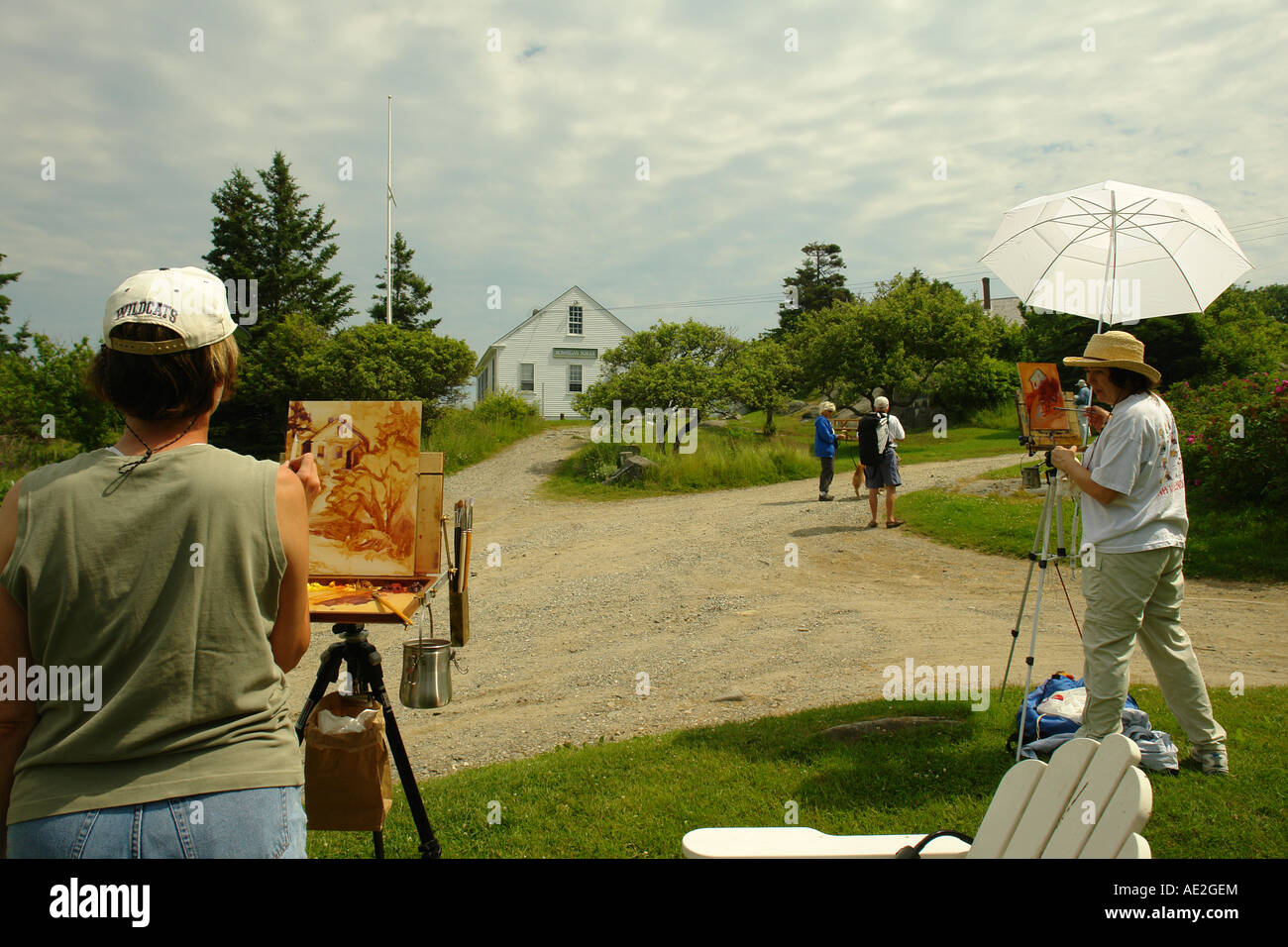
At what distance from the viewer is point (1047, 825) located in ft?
7.84

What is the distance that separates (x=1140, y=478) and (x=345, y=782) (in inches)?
167

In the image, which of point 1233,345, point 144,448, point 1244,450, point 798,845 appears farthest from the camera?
point 1233,345

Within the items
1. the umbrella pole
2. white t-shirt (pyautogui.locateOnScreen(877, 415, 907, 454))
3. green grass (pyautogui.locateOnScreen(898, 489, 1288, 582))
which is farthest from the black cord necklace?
white t-shirt (pyautogui.locateOnScreen(877, 415, 907, 454))

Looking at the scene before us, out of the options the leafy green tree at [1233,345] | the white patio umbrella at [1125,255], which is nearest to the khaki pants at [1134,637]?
the white patio umbrella at [1125,255]

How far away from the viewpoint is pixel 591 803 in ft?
15.3

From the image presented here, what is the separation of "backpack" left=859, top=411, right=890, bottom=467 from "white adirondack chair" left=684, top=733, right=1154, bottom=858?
11495 mm

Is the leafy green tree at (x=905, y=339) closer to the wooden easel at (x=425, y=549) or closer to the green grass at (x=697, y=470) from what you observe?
the green grass at (x=697, y=470)

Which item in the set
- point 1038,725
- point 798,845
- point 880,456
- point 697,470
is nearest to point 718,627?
point 1038,725

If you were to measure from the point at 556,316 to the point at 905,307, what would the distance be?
69.6 ft

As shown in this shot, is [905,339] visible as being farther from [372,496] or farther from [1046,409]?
[372,496]
